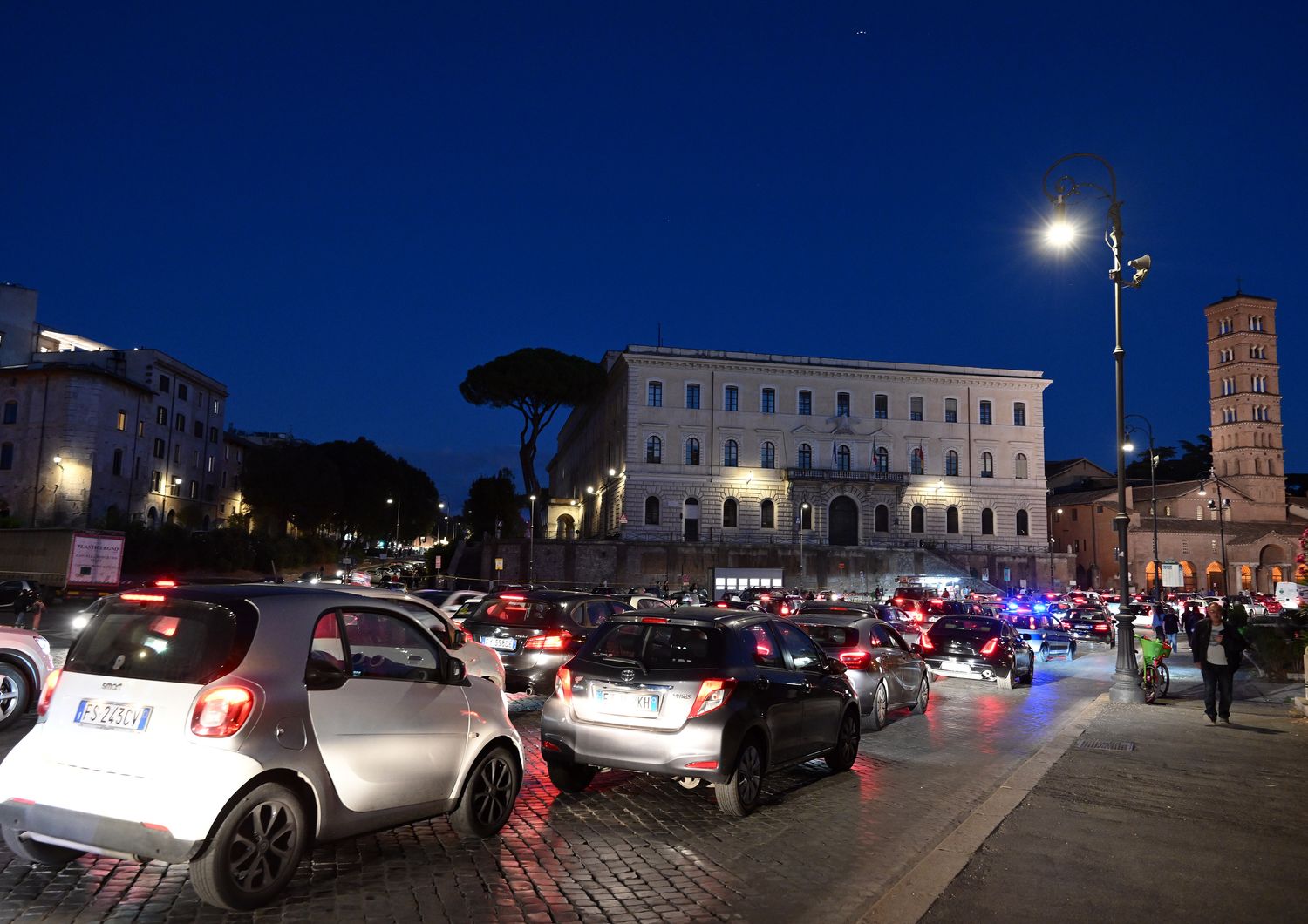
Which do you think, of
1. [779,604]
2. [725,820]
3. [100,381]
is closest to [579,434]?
[100,381]

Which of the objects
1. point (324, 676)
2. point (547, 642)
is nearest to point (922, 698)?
point (547, 642)

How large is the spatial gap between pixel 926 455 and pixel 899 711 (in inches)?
2617

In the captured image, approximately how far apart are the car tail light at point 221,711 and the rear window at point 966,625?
16067mm

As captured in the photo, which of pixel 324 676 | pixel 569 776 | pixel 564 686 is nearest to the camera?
pixel 324 676

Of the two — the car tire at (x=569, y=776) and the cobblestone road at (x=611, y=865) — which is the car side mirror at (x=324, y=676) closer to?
the cobblestone road at (x=611, y=865)

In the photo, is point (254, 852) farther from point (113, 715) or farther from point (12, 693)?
point (12, 693)

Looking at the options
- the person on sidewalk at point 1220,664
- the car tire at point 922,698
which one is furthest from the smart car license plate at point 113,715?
the person on sidewalk at point 1220,664

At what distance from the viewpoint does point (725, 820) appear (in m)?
7.12

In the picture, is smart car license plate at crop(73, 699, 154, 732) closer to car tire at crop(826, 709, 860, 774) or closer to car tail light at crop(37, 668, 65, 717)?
car tail light at crop(37, 668, 65, 717)

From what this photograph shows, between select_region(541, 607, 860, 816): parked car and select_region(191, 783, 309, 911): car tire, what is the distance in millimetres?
2712

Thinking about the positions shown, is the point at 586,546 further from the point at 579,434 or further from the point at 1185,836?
the point at 1185,836

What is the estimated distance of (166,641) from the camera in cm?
487

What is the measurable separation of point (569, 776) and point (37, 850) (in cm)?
377

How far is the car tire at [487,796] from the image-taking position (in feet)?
19.8
